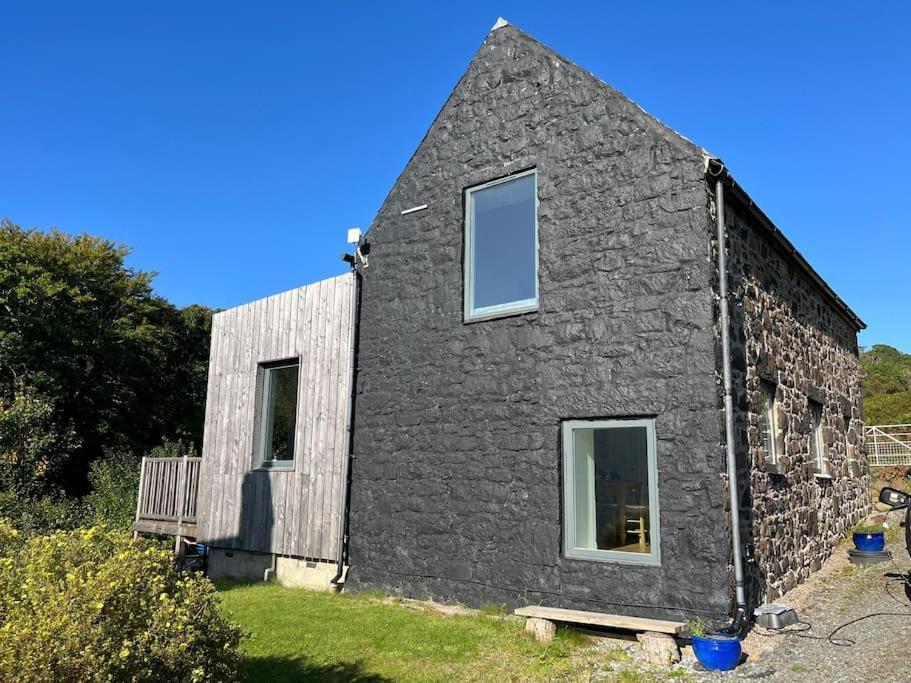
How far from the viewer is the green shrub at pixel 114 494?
16.5 meters

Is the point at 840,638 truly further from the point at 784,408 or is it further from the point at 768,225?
the point at 768,225

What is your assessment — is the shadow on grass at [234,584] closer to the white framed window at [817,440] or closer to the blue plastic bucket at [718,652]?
the blue plastic bucket at [718,652]

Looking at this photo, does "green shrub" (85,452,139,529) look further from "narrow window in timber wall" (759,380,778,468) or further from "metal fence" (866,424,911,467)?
"metal fence" (866,424,911,467)

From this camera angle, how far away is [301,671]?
5496 mm

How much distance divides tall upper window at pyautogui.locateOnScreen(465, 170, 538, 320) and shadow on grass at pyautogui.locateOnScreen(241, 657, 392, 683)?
13.9 feet

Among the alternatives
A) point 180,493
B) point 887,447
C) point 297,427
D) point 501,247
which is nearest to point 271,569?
point 297,427

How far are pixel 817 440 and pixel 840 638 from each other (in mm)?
4990

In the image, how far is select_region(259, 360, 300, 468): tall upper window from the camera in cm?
1055

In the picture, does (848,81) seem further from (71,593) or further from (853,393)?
(71,593)

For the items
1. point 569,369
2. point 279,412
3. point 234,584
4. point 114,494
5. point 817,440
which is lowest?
point 234,584

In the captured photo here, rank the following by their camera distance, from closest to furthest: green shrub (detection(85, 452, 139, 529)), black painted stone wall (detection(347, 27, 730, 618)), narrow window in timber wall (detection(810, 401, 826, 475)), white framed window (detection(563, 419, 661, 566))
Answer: black painted stone wall (detection(347, 27, 730, 618)) → white framed window (detection(563, 419, 661, 566)) → narrow window in timber wall (detection(810, 401, 826, 475)) → green shrub (detection(85, 452, 139, 529))

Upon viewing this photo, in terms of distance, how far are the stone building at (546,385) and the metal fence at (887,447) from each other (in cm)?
848

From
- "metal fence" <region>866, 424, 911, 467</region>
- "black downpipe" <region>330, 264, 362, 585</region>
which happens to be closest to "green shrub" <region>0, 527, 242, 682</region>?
"black downpipe" <region>330, 264, 362, 585</region>

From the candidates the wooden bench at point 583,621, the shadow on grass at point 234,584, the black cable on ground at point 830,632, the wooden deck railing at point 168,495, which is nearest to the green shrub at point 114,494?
the wooden deck railing at point 168,495
